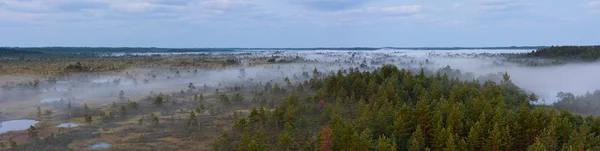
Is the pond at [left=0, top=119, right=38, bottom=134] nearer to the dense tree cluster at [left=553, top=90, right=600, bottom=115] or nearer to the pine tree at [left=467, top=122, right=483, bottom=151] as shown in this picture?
the pine tree at [left=467, top=122, right=483, bottom=151]

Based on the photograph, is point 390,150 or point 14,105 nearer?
point 390,150

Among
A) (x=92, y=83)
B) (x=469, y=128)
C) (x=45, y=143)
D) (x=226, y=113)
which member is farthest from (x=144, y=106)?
(x=469, y=128)

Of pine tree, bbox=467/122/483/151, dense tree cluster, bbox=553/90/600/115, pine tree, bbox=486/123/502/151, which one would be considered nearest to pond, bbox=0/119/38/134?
pine tree, bbox=467/122/483/151

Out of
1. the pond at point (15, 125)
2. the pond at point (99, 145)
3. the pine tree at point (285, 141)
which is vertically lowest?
the pond at point (99, 145)

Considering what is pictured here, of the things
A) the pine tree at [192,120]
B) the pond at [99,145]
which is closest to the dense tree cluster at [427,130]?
the pine tree at [192,120]

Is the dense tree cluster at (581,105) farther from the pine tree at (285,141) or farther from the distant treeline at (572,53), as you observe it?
the distant treeline at (572,53)

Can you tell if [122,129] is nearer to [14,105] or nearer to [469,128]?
[14,105]

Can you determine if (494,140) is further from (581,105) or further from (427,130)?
(581,105)

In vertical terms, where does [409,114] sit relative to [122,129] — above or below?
above
